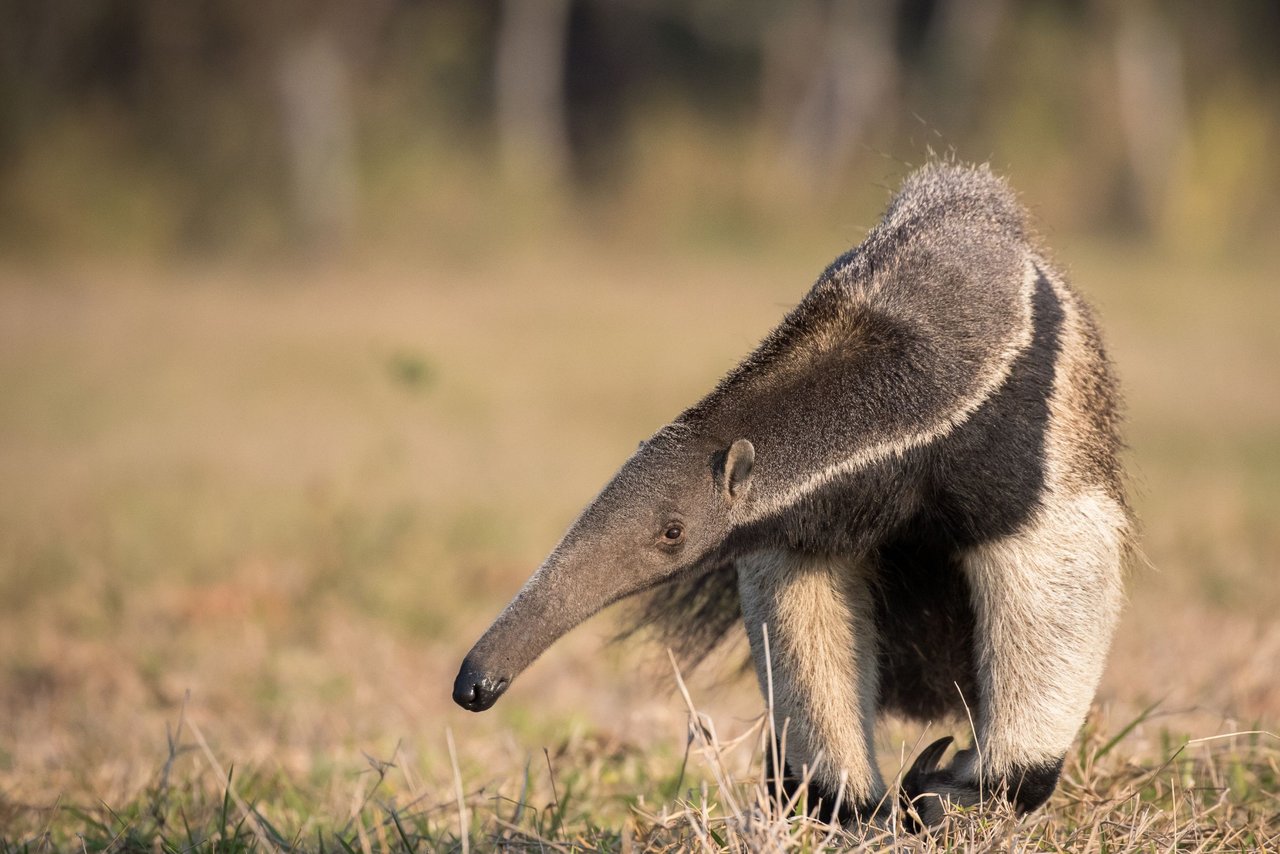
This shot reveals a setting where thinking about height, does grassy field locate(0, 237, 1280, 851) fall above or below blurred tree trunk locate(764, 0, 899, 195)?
below

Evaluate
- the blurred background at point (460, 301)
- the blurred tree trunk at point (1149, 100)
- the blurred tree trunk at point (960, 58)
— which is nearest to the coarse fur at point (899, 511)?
the blurred background at point (460, 301)

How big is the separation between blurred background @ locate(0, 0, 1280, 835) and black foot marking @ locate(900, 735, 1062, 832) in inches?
29.2

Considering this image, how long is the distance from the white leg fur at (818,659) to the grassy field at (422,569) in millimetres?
178

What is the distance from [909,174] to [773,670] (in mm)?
1456

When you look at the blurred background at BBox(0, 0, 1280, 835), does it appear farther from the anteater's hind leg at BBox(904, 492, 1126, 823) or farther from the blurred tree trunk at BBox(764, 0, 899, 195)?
the anteater's hind leg at BBox(904, 492, 1126, 823)

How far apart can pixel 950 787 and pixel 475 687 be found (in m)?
1.22

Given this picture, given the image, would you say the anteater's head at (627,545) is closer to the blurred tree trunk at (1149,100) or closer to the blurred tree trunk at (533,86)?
the blurred tree trunk at (533,86)

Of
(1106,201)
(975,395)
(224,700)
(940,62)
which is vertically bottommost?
(224,700)

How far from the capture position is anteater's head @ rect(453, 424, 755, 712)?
2.80 m

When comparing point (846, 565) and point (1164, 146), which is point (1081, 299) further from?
point (1164, 146)

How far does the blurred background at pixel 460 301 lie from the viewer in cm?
599

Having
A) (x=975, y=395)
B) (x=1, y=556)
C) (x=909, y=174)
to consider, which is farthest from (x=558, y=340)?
(x=975, y=395)

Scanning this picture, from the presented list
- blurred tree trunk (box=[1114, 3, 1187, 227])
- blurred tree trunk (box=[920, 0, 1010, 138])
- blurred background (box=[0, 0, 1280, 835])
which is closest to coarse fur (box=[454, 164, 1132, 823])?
blurred background (box=[0, 0, 1280, 835])

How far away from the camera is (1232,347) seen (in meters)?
15.7
